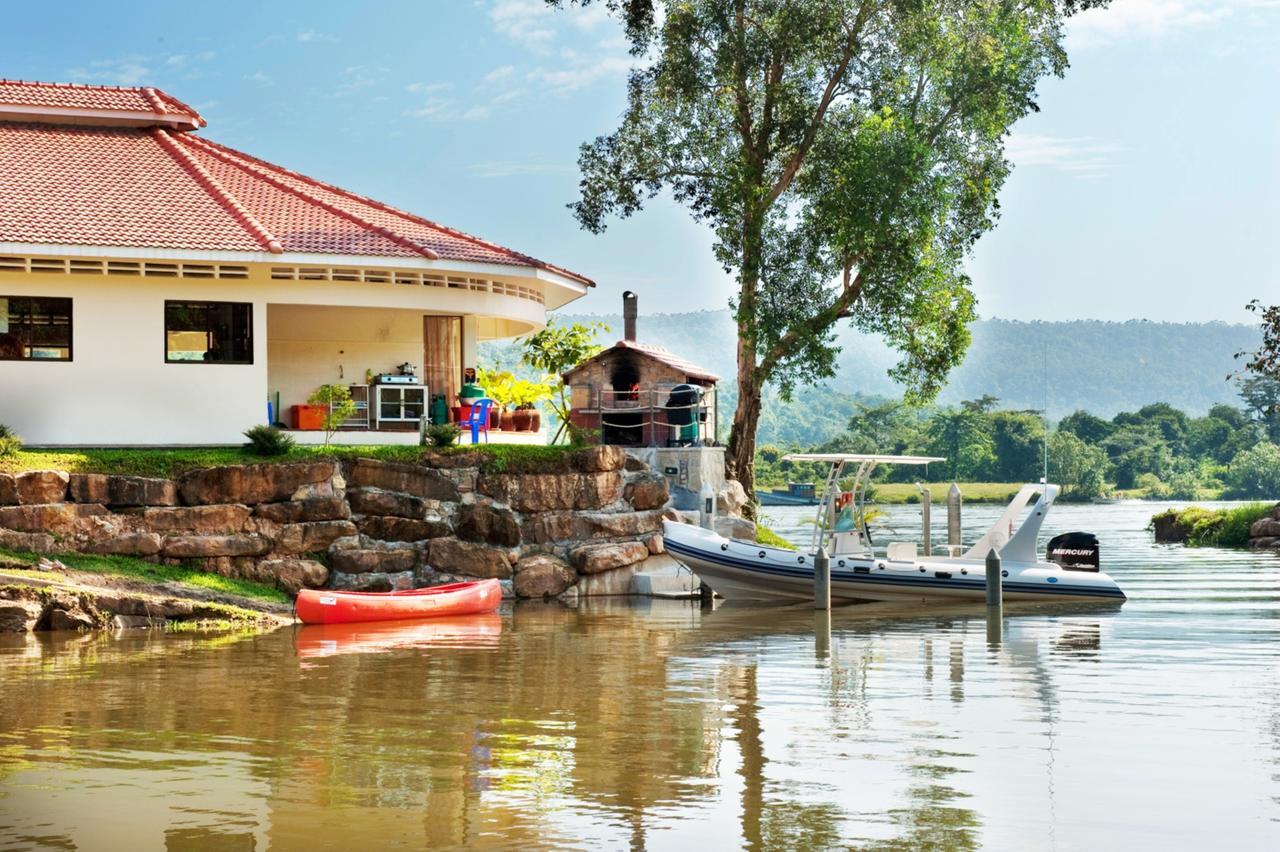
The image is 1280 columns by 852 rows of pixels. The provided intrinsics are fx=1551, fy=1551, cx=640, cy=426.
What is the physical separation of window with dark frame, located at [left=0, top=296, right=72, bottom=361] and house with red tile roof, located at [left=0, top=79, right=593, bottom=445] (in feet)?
0.08

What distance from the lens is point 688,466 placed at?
32500mm

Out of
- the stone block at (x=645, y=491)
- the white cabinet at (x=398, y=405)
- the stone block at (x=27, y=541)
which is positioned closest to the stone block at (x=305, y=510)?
the white cabinet at (x=398, y=405)

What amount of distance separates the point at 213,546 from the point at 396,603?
3.19 m

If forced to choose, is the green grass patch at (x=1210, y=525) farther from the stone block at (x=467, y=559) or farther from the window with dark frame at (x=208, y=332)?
the window with dark frame at (x=208, y=332)

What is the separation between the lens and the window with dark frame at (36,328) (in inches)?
1019

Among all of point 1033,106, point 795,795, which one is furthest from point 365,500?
point 1033,106

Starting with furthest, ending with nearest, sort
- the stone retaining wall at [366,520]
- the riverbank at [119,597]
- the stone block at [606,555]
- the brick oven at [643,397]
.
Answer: the brick oven at [643,397] → the stone block at [606,555] → the stone retaining wall at [366,520] → the riverbank at [119,597]

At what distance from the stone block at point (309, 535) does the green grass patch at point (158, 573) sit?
2.67ft

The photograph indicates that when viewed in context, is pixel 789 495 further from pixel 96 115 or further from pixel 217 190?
pixel 217 190

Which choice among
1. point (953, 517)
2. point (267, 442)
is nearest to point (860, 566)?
point (953, 517)

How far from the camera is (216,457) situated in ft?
82.2

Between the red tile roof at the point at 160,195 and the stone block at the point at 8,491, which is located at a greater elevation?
the red tile roof at the point at 160,195

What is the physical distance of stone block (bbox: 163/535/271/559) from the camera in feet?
78.4

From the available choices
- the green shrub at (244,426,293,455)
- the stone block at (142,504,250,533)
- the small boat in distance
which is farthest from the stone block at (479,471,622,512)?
the small boat in distance
